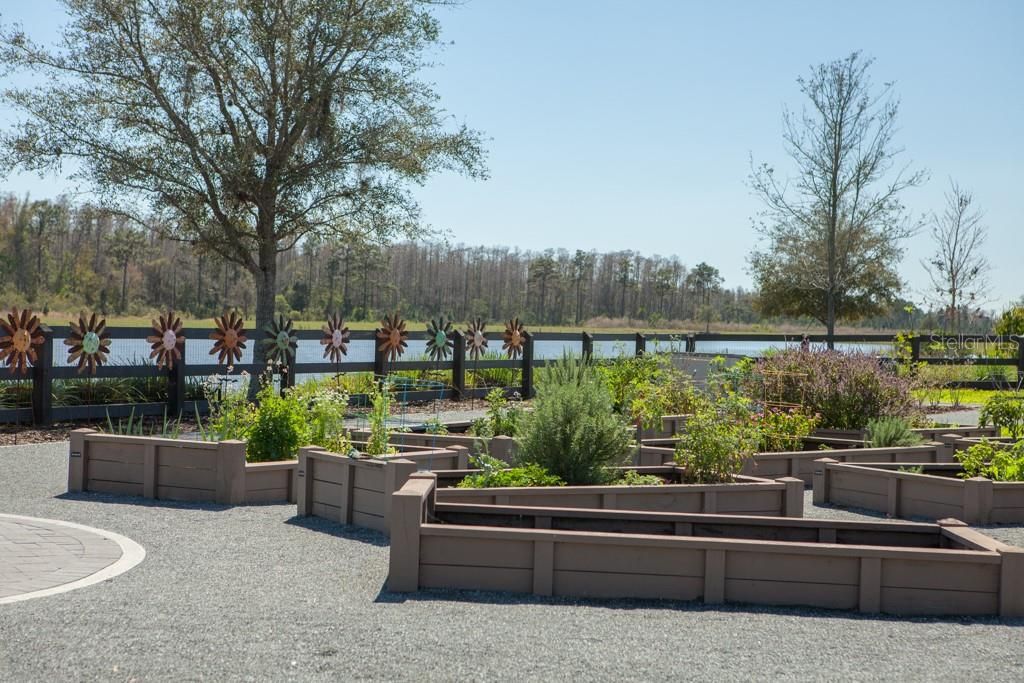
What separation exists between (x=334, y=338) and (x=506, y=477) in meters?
9.74

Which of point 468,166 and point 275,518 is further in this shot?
point 468,166

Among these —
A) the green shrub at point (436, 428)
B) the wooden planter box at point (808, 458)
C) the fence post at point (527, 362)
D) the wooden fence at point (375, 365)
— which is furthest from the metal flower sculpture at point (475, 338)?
the wooden planter box at point (808, 458)

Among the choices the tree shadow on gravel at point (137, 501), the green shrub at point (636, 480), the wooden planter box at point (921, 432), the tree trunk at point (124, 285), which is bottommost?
the tree shadow on gravel at point (137, 501)

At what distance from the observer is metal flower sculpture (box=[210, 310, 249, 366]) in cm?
1400

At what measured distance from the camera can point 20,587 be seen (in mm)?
4492

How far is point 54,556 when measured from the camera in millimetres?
5172

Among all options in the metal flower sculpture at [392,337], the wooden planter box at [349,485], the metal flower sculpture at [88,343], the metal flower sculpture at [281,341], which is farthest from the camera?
the metal flower sculpture at [392,337]

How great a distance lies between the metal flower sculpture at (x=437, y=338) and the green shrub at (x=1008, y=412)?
977cm

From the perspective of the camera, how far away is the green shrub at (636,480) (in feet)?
22.3

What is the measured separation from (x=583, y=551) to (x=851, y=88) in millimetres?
25557

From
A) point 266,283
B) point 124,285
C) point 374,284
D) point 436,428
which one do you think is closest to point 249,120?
point 266,283

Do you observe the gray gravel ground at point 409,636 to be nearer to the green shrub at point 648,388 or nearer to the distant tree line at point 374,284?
the green shrub at point 648,388

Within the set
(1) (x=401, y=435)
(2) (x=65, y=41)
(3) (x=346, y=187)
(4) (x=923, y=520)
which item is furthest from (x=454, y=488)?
(2) (x=65, y=41)

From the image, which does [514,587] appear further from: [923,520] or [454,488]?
[923,520]
